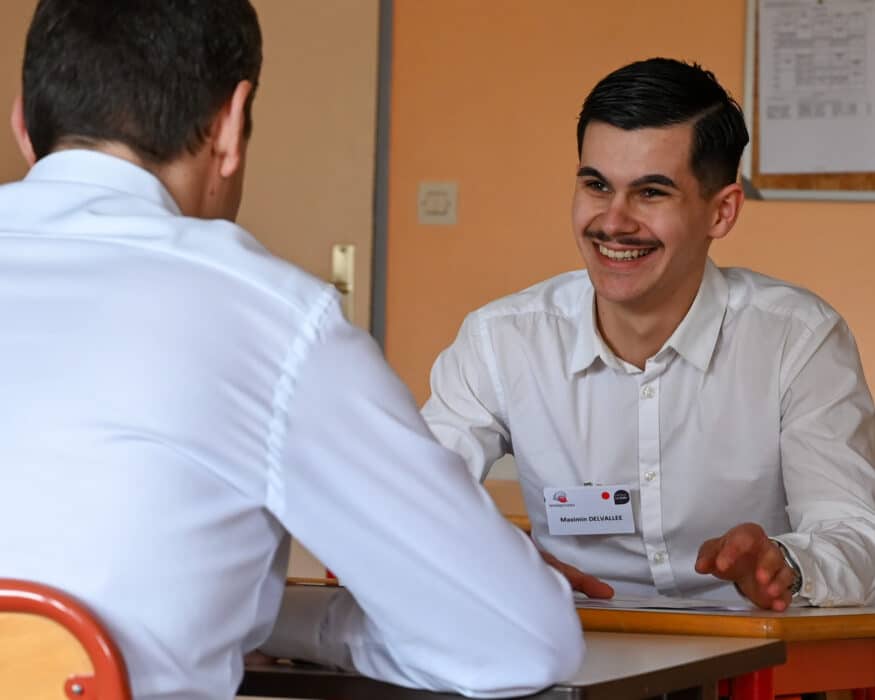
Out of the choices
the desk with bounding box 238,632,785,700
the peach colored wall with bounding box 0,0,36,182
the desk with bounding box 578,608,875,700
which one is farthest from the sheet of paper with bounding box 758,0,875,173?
the desk with bounding box 238,632,785,700

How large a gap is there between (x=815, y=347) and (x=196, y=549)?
61.8 inches

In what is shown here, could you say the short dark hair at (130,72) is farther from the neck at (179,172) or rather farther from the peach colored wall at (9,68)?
the peach colored wall at (9,68)

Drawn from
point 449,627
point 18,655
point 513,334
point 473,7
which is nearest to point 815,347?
point 513,334

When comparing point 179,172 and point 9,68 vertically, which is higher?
point 9,68

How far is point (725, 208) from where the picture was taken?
254 centimetres

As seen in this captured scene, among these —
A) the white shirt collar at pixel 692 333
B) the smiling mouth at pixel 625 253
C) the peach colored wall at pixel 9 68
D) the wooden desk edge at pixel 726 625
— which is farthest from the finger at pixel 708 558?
the peach colored wall at pixel 9 68

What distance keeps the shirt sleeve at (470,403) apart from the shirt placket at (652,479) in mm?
277

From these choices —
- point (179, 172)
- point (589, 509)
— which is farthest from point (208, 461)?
point (589, 509)

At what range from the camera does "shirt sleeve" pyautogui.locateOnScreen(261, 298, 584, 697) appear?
1096mm

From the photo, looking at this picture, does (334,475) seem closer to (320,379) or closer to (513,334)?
(320,379)

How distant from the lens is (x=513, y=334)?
101 inches

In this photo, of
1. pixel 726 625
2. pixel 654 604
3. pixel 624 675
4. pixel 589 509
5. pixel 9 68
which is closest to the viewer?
pixel 624 675

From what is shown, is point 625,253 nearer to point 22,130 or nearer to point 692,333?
point 692,333

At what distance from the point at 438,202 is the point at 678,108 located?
1.75 metres
